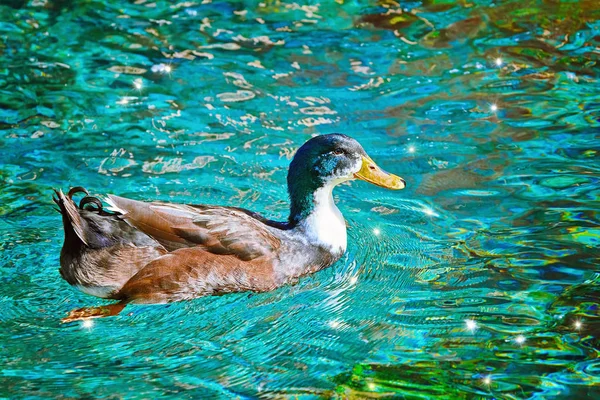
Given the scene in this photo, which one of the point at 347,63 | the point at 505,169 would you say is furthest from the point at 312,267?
the point at 347,63

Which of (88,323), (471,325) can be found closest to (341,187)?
(471,325)

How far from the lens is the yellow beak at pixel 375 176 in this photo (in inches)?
294

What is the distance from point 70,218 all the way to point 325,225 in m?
2.10

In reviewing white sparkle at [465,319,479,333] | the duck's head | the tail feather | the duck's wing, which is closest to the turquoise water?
white sparkle at [465,319,479,333]

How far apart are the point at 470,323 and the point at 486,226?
1.67m

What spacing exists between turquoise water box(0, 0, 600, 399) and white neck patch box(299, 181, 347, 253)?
23 cm

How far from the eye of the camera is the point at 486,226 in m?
7.63

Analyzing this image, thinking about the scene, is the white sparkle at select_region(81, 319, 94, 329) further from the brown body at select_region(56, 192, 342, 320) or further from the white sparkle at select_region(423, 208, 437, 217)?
the white sparkle at select_region(423, 208, 437, 217)

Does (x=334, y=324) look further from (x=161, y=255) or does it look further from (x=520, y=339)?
(x=161, y=255)

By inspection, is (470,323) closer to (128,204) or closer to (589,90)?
(128,204)

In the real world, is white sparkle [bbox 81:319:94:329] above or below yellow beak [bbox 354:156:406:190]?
below

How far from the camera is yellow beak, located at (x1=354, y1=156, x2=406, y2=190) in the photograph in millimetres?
7457

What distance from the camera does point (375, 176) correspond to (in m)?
7.49

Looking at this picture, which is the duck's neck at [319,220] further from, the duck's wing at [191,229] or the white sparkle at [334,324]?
the white sparkle at [334,324]
